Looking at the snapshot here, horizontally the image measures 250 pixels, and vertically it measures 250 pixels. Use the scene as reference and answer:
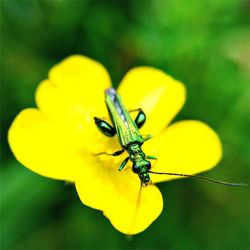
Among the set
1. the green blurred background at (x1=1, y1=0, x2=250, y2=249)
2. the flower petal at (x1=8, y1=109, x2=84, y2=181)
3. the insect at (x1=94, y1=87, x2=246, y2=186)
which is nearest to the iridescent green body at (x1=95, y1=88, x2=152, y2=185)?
the insect at (x1=94, y1=87, x2=246, y2=186)

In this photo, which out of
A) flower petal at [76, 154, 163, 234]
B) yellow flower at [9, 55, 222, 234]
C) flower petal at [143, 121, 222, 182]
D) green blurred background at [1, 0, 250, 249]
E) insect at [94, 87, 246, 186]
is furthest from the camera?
green blurred background at [1, 0, 250, 249]

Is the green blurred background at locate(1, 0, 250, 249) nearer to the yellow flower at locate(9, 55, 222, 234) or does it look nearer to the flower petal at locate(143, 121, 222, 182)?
the yellow flower at locate(9, 55, 222, 234)

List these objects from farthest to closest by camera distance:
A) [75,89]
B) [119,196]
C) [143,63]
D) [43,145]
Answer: [143,63] → [75,89] → [43,145] → [119,196]

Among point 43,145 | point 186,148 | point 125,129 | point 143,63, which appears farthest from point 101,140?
point 143,63

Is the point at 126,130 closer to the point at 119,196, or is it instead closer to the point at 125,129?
the point at 125,129

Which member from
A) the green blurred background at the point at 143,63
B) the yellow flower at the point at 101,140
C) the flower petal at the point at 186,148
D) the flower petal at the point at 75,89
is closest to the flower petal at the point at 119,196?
the yellow flower at the point at 101,140

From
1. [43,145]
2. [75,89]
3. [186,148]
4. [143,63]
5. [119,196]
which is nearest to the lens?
[119,196]
